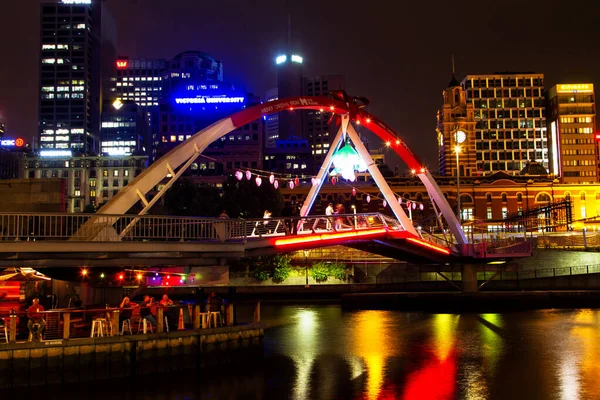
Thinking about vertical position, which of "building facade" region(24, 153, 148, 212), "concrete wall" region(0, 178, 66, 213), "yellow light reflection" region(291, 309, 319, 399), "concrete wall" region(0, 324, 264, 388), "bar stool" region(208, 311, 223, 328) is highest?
"building facade" region(24, 153, 148, 212)

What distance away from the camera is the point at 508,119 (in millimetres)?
174750

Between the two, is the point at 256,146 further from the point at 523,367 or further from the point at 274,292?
the point at 523,367

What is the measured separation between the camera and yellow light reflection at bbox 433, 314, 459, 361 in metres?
36.3

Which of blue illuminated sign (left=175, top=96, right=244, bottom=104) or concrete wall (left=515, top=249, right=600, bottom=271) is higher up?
blue illuminated sign (left=175, top=96, right=244, bottom=104)

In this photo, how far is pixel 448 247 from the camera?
5612 centimetres

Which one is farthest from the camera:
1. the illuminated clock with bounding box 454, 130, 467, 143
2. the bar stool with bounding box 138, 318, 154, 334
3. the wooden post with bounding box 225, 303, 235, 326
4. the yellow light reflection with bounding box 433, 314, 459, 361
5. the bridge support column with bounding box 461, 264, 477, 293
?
the illuminated clock with bounding box 454, 130, 467, 143

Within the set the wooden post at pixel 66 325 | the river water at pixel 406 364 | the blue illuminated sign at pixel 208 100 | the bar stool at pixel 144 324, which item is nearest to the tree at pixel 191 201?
the river water at pixel 406 364

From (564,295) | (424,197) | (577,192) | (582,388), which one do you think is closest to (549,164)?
(577,192)

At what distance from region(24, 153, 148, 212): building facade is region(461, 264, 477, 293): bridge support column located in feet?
406

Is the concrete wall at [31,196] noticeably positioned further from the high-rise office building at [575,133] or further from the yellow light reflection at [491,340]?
the high-rise office building at [575,133]

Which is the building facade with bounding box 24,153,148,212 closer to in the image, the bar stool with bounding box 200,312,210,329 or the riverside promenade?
the bar stool with bounding box 200,312,210,329

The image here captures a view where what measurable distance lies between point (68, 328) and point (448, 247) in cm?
3606

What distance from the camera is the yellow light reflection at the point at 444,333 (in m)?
36.3

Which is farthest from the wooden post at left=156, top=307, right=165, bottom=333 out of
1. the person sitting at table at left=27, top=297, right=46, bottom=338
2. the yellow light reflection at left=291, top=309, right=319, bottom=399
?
the yellow light reflection at left=291, top=309, right=319, bottom=399
